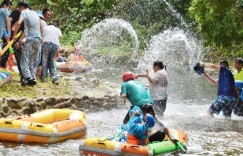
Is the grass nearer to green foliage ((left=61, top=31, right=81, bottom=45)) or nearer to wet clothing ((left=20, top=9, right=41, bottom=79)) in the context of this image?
wet clothing ((left=20, top=9, right=41, bottom=79))

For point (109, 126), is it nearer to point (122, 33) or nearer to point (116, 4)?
point (122, 33)

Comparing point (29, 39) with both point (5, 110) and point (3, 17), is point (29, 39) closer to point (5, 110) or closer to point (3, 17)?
point (3, 17)

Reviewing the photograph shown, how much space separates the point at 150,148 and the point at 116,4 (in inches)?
913

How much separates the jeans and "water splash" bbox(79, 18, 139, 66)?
497 inches

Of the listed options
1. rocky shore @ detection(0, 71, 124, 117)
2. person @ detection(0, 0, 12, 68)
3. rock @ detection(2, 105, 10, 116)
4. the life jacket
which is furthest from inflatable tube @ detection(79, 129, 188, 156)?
person @ detection(0, 0, 12, 68)

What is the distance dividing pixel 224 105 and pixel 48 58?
164 inches

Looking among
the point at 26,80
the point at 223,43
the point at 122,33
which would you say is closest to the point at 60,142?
the point at 26,80

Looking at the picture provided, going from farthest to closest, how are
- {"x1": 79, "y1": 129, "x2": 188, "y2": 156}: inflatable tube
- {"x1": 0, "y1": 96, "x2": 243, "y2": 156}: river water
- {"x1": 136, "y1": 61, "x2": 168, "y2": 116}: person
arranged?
1. {"x1": 136, "y1": 61, "x2": 168, "y2": 116}: person
2. {"x1": 0, "y1": 96, "x2": 243, "y2": 156}: river water
3. {"x1": 79, "y1": 129, "x2": 188, "y2": 156}: inflatable tube

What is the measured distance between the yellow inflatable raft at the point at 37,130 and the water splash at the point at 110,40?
15722mm

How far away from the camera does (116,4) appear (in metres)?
30.6

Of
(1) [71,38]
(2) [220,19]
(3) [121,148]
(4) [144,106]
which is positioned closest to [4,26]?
(2) [220,19]

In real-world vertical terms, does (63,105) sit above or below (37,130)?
above

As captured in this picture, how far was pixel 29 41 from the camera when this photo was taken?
37.5 ft

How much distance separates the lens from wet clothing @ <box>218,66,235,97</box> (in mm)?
11445
